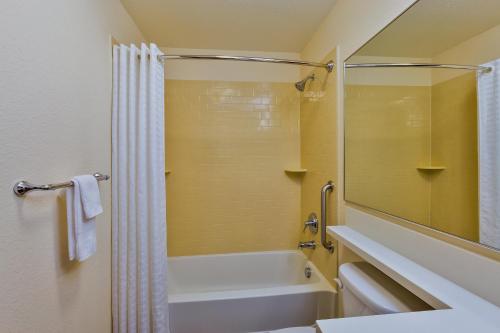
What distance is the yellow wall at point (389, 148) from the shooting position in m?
1.00

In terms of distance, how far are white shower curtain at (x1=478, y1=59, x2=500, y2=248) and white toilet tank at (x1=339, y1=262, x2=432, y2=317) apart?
0.35 m

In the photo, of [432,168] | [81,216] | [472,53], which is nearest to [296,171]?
[432,168]

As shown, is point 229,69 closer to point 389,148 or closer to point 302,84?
point 302,84

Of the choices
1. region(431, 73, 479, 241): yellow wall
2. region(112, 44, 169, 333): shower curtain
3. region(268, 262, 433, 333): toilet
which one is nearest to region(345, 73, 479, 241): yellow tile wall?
region(431, 73, 479, 241): yellow wall

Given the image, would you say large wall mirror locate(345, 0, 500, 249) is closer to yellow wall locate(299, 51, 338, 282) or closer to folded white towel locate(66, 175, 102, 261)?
yellow wall locate(299, 51, 338, 282)

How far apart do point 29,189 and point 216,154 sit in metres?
1.66

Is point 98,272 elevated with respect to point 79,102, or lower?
lower

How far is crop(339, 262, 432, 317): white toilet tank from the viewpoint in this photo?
0.86 m

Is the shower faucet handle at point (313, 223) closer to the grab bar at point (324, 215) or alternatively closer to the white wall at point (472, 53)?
the grab bar at point (324, 215)

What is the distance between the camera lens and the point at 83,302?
3.76 ft

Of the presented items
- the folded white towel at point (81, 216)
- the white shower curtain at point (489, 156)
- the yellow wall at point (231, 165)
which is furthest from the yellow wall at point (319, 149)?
the folded white towel at point (81, 216)

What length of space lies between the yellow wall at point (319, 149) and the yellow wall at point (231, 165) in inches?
7.4

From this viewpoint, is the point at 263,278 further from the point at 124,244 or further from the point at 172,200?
the point at 124,244

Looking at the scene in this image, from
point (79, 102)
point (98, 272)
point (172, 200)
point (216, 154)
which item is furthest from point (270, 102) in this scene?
point (98, 272)
